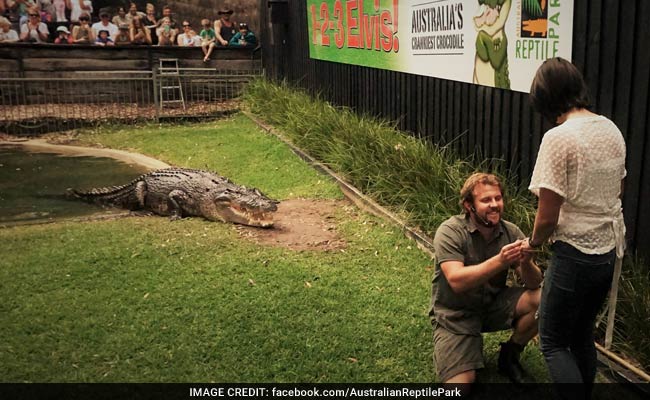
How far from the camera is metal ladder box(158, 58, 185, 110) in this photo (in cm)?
1491

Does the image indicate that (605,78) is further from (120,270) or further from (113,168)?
(113,168)

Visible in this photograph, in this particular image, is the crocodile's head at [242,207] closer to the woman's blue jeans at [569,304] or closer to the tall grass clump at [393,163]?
the tall grass clump at [393,163]

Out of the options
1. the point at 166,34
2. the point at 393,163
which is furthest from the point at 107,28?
the point at 393,163

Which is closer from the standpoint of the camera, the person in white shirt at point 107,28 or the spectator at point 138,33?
the spectator at point 138,33

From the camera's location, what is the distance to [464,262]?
3314 mm

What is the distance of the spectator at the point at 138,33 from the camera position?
16.4 metres

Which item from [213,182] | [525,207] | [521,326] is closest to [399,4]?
[213,182]

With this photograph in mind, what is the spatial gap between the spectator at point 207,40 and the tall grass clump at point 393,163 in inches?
243

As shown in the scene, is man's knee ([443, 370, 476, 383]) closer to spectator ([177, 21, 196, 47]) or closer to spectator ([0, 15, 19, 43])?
spectator ([177, 21, 196, 47])

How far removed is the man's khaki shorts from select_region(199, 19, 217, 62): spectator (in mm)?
13754

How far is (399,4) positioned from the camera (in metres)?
7.98

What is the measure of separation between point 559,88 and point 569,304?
0.92m

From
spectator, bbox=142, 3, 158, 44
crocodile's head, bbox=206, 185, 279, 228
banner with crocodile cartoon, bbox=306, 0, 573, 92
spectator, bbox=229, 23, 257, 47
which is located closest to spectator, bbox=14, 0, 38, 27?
spectator, bbox=142, 3, 158, 44

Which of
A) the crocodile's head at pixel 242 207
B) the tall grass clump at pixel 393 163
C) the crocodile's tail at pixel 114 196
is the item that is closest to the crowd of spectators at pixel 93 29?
the tall grass clump at pixel 393 163
